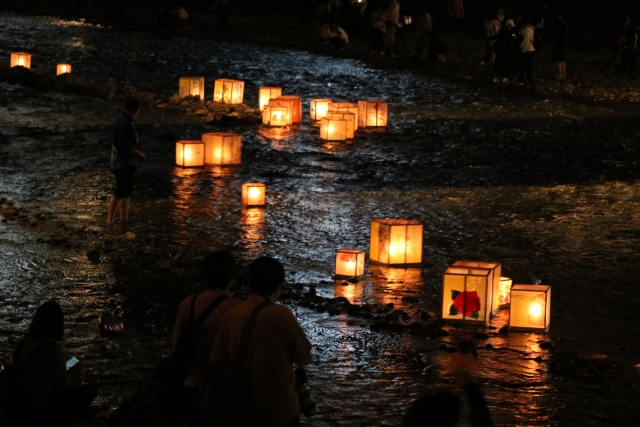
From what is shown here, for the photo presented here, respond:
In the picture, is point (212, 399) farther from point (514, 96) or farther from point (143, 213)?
point (514, 96)

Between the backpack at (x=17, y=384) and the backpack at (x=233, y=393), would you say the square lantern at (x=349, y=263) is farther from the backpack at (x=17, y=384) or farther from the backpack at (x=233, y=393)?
the backpack at (x=233, y=393)

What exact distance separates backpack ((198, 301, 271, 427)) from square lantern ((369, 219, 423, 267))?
20.5 ft

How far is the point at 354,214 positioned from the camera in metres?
13.9

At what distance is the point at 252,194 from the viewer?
555 inches

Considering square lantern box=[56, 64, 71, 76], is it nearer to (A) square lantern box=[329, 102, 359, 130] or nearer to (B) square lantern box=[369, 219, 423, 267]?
(A) square lantern box=[329, 102, 359, 130]

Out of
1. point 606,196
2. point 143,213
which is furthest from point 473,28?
point 143,213

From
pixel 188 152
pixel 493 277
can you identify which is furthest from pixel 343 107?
pixel 493 277

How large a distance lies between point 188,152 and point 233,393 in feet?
38.7

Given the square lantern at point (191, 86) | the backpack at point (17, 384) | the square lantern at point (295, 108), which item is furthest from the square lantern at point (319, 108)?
the backpack at point (17, 384)

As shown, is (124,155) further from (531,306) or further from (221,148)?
(531,306)

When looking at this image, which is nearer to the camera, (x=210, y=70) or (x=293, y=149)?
(x=293, y=149)

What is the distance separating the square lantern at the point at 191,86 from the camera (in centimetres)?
2255

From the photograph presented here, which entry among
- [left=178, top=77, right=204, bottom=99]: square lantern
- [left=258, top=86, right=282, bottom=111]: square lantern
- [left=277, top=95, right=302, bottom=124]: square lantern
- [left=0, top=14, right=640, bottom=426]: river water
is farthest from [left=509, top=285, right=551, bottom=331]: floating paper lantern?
[left=178, top=77, right=204, bottom=99]: square lantern

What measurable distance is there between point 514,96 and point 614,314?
50.8 ft
